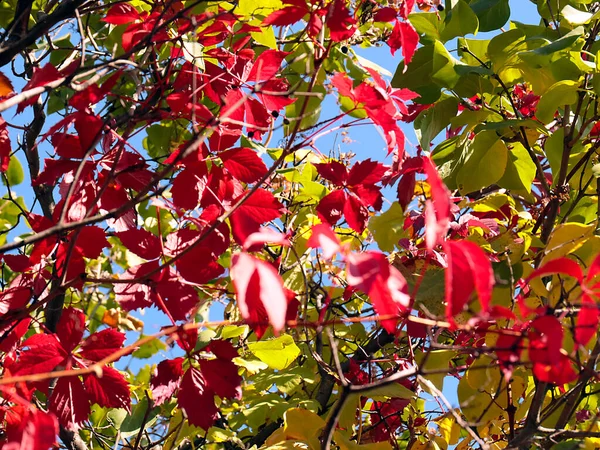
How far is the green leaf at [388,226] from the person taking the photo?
1.55 meters

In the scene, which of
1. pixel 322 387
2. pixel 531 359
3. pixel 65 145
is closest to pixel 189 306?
pixel 65 145

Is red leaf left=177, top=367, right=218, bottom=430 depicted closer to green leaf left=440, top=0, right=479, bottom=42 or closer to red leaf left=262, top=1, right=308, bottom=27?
red leaf left=262, top=1, right=308, bottom=27

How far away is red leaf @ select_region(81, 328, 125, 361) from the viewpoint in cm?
131

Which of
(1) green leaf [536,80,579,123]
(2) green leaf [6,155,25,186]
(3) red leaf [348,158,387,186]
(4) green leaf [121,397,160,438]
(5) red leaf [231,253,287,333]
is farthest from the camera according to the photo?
(2) green leaf [6,155,25,186]

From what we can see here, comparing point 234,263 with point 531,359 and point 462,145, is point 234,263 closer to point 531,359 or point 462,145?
point 531,359

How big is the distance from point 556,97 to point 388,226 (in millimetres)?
444

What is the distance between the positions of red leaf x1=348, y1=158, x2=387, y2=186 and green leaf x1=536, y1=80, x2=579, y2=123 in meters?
0.36

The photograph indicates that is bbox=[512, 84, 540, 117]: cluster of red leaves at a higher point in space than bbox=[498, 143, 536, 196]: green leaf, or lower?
higher

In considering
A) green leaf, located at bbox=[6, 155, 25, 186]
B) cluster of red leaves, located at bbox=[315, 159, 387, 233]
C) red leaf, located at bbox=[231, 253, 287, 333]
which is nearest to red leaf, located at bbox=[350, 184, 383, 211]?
cluster of red leaves, located at bbox=[315, 159, 387, 233]

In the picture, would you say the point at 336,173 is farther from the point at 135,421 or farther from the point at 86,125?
the point at 135,421

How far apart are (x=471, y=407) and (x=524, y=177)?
21.3 inches

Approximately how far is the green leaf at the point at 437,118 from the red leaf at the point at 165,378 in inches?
29.5

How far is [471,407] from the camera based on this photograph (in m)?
1.53

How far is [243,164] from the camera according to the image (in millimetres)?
1407
